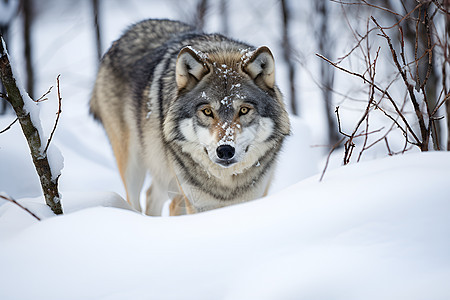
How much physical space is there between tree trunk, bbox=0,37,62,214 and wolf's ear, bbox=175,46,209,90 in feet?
4.44

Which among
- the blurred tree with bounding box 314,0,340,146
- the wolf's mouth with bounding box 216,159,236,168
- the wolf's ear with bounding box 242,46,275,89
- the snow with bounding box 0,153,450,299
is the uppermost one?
the blurred tree with bounding box 314,0,340,146

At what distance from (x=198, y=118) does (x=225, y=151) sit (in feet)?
1.31

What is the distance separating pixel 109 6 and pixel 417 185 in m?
21.6

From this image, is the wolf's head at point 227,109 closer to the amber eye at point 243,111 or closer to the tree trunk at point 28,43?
the amber eye at point 243,111

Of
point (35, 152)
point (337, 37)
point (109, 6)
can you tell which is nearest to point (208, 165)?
point (35, 152)

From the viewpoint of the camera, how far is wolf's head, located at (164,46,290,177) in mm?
3049

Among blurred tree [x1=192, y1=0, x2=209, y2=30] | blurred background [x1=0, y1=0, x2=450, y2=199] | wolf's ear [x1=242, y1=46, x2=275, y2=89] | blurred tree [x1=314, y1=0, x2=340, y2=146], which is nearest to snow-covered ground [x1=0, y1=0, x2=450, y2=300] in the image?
blurred background [x1=0, y1=0, x2=450, y2=199]

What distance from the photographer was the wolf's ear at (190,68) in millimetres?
3221

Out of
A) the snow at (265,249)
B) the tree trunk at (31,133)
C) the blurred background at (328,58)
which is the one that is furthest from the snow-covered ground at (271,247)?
the blurred background at (328,58)

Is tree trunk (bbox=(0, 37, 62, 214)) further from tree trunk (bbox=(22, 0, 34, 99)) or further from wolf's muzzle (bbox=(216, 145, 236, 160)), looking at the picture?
tree trunk (bbox=(22, 0, 34, 99))

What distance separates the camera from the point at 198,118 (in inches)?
125

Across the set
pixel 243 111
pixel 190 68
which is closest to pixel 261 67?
pixel 243 111

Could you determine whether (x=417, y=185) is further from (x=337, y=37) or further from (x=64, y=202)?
(x=337, y=37)

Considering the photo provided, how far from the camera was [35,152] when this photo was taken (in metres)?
2.17
